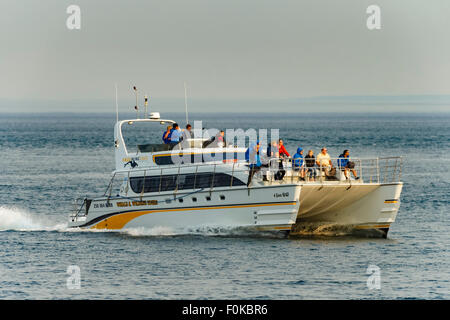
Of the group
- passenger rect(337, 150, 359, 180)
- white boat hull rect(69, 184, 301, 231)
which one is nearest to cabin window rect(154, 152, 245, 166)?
white boat hull rect(69, 184, 301, 231)

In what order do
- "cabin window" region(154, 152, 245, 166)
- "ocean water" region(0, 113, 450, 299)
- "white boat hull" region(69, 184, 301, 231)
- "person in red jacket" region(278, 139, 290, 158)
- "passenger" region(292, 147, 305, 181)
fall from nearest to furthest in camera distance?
1. "ocean water" region(0, 113, 450, 299)
2. "white boat hull" region(69, 184, 301, 231)
3. "passenger" region(292, 147, 305, 181)
4. "person in red jacket" region(278, 139, 290, 158)
5. "cabin window" region(154, 152, 245, 166)

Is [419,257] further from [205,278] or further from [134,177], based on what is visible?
[134,177]

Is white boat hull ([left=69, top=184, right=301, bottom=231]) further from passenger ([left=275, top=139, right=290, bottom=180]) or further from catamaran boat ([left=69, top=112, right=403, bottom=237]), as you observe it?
passenger ([left=275, top=139, right=290, bottom=180])

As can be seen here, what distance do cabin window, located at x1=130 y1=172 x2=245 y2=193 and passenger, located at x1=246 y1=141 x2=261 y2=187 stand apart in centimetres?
46

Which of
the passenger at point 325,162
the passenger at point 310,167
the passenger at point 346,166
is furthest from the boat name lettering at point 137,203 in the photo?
the passenger at point 346,166

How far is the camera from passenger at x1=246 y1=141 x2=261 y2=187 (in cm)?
2702

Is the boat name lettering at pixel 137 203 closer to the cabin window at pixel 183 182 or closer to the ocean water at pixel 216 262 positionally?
the cabin window at pixel 183 182

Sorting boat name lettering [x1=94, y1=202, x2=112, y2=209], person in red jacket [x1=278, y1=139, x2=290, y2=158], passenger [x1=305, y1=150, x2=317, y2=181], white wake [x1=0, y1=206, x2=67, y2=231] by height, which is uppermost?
person in red jacket [x1=278, y1=139, x2=290, y2=158]

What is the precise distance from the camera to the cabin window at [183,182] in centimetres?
2767

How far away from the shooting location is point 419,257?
83.8ft

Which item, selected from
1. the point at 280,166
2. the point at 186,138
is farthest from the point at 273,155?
the point at 186,138

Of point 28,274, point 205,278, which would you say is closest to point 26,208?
point 28,274
